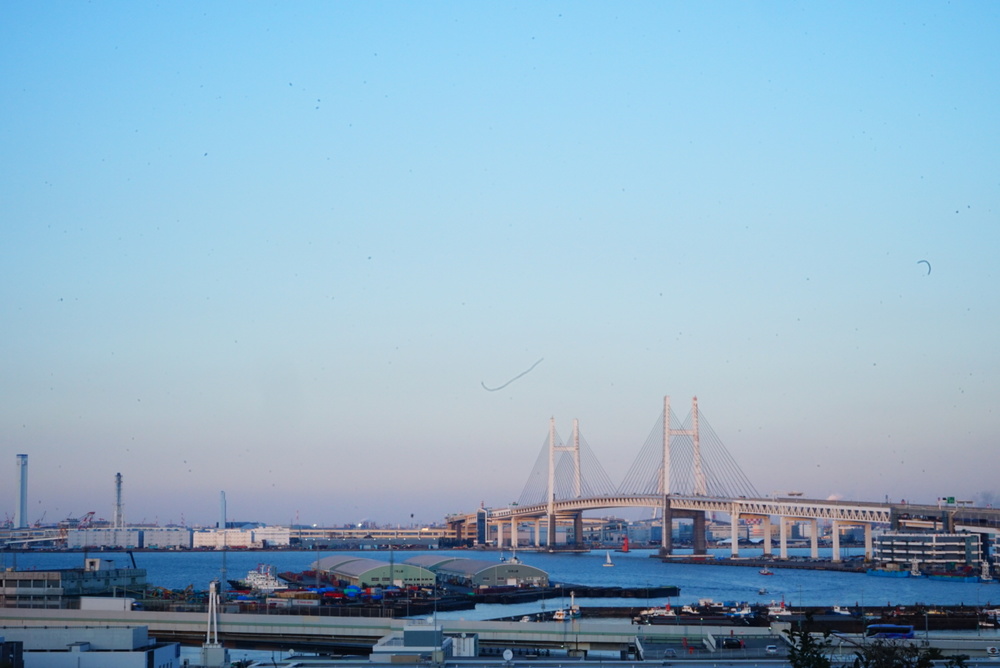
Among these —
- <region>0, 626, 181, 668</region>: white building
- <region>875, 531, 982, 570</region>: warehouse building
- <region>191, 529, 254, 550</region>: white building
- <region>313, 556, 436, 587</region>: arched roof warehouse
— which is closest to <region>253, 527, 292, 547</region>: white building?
<region>191, 529, 254, 550</region>: white building

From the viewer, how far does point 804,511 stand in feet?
124

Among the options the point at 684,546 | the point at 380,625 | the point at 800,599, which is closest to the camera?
the point at 380,625

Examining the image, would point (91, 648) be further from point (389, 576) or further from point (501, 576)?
point (501, 576)

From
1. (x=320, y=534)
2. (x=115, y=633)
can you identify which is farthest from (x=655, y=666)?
(x=320, y=534)

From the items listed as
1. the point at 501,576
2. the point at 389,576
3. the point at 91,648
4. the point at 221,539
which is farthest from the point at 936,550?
the point at 221,539

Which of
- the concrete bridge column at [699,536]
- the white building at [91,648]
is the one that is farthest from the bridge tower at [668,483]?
the white building at [91,648]

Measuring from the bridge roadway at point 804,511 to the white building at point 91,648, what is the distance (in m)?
27.9

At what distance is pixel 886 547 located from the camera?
3544cm

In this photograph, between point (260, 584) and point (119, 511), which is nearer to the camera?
point (260, 584)

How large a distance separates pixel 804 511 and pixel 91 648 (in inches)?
1272

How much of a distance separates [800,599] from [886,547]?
13346 mm

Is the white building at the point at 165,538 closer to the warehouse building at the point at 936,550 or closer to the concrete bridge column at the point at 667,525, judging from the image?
the concrete bridge column at the point at 667,525

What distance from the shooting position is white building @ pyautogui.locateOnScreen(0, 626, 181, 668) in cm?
812

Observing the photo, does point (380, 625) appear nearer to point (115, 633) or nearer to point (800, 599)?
point (115, 633)
